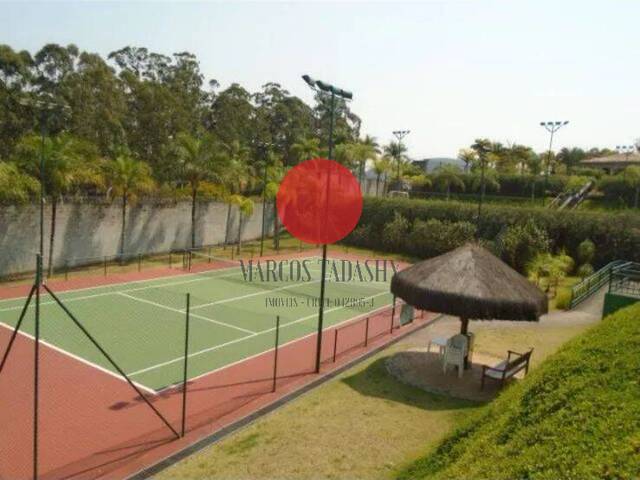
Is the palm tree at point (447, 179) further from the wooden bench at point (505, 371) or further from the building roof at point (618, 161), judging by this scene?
the wooden bench at point (505, 371)

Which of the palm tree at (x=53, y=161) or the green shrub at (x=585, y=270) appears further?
the green shrub at (x=585, y=270)

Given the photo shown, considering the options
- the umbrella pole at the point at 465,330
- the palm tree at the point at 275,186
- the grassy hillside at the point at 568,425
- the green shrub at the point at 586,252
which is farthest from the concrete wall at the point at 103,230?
the green shrub at the point at 586,252

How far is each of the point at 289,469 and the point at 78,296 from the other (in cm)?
1486

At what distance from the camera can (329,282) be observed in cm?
2655

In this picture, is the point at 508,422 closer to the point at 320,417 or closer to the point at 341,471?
the point at 341,471

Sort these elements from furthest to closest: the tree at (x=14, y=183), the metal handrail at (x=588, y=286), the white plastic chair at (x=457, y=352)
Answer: the metal handrail at (x=588, y=286) < the tree at (x=14, y=183) < the white plastic chair at (x=457, y=352)

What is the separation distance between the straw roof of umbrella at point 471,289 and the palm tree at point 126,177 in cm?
1786

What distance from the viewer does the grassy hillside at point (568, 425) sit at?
4707mm

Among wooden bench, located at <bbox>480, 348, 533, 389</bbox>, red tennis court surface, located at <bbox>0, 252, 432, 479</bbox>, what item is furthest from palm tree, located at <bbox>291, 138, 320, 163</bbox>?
wooden bench, located at <bbox>480, 348, 533, 389</bbox>

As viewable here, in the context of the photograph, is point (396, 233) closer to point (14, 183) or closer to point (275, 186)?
point (275, 186)

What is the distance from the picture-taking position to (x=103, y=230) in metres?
27.9

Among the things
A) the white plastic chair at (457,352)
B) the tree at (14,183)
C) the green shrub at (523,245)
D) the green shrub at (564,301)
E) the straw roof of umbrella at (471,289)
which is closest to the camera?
the straw roof of umbrella at (471,289)

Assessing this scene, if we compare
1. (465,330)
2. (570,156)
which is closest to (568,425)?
(465,330)

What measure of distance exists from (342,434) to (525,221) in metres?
26.7
